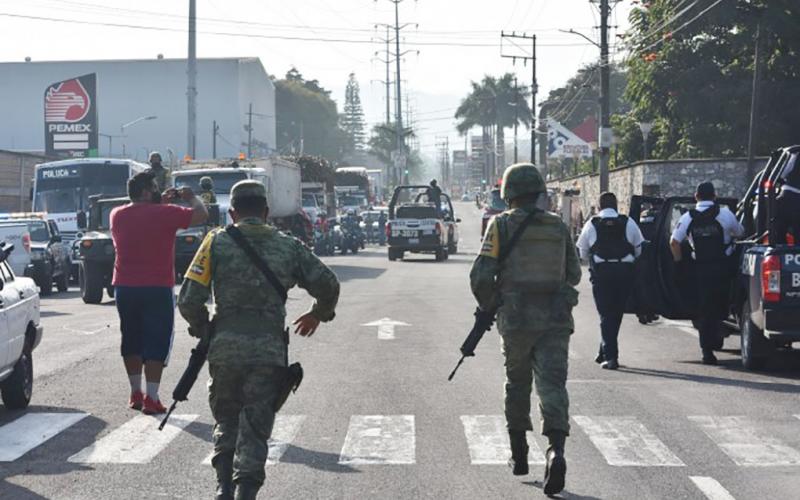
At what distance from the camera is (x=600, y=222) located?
15266 millimetres

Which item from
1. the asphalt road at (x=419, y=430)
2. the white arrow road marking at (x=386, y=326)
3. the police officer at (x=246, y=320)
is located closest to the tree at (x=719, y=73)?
the white arrow road marking at (x=386, y=326)

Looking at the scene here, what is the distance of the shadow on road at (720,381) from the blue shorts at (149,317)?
546cm

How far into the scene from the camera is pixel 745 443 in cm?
1039

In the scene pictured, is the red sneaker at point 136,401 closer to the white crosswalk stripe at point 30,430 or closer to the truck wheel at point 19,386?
the white crosswalk stripe at point 30,430

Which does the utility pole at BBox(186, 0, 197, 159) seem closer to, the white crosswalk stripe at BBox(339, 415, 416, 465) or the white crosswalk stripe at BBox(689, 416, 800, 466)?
the white crosswalk stripe at BBox(339, 415, 416, 465)

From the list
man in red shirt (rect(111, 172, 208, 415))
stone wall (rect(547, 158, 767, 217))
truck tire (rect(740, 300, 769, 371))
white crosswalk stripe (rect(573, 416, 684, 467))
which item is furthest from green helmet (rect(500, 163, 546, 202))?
stone wall (rect(547, 158, 767, 217))

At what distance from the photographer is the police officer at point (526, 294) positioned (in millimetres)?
8781

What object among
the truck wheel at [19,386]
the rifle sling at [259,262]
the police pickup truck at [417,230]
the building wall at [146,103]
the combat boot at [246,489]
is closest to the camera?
the combat boot at [246,489]

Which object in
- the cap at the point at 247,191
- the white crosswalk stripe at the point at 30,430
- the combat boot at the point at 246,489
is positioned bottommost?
the white crosswalk stripe at the point at 30,430

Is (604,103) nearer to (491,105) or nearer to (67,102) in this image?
(67,102)

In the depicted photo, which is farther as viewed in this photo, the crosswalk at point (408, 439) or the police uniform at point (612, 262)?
the police uniform at point (612, 262)

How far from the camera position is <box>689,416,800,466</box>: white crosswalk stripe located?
975 cm

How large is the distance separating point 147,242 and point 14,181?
52.6 m

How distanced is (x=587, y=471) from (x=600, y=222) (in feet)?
20.7
